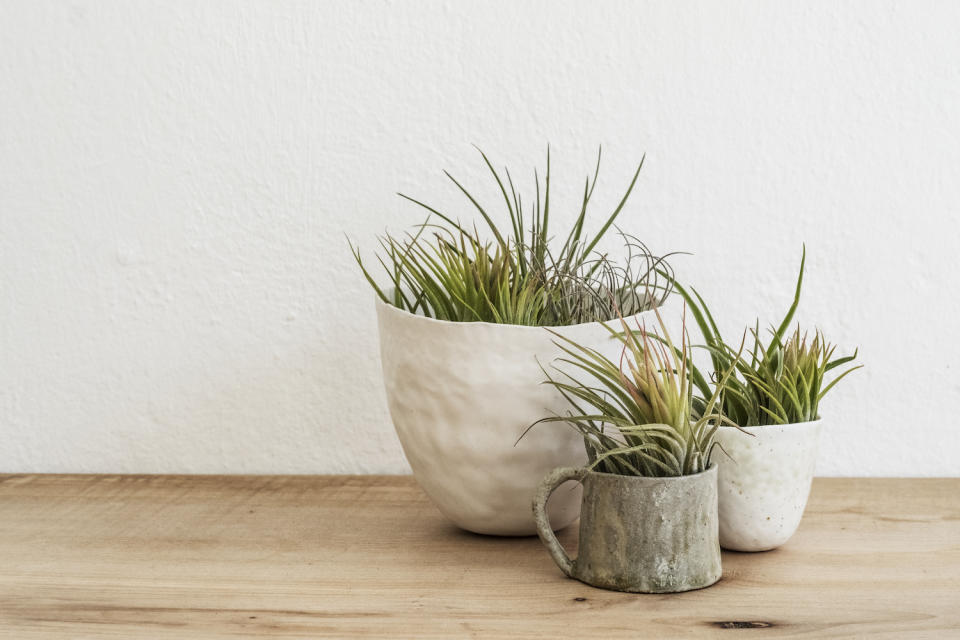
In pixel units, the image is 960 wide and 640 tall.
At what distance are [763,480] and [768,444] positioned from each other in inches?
1.0

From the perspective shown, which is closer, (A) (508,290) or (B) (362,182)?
(A) (508,290)

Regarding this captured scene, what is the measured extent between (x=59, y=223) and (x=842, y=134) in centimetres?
71

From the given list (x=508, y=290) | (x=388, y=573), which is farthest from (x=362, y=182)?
(x=388, y=573)

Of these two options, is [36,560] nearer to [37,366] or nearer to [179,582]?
[179,582]

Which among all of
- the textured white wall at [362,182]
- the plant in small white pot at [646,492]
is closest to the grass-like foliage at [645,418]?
the plant in small white pot at [646,492]

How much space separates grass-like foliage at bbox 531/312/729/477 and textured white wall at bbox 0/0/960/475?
244mm

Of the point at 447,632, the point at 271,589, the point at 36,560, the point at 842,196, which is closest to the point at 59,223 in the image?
the point at 36,560

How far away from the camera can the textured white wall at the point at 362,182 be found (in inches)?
31.6

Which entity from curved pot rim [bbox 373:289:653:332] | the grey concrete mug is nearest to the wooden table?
the grey concrete mug

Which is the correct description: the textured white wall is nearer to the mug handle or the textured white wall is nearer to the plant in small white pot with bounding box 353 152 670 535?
the plant in small white pot with bounding box 353 152 670 535

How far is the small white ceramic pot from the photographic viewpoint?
0.62 meters

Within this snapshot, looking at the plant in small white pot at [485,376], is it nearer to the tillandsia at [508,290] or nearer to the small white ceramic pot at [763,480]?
the tillandsia at [508,290]

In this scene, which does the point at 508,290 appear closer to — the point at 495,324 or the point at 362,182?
the point at 495,324

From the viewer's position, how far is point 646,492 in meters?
0.56
